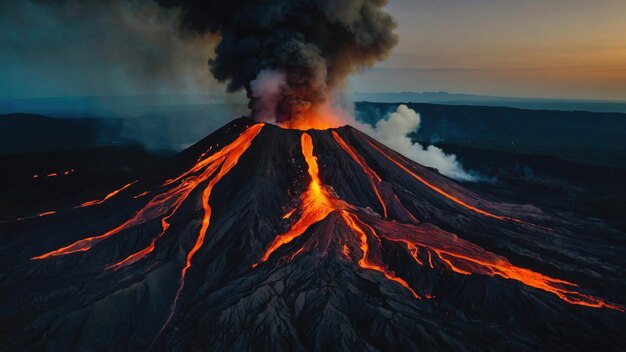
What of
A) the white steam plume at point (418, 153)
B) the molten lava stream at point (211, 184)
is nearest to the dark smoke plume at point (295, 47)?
the molten lava stream at point (211, 184)

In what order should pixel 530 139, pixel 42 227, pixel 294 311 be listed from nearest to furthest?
pixel 294 311
pixel 42 227
pixel 530 139

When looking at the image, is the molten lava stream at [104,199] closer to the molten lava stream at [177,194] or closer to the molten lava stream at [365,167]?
the molten lava stream at [177,194]

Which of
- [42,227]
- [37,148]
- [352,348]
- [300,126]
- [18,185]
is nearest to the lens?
[352,348]

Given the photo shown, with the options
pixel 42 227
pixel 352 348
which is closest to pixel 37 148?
pixel 42 227

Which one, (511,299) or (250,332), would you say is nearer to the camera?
(250,332)

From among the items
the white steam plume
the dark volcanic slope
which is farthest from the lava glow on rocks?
the white steam plume

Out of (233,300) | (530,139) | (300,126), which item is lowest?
(530,139)

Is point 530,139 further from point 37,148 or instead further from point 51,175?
point 37,148
